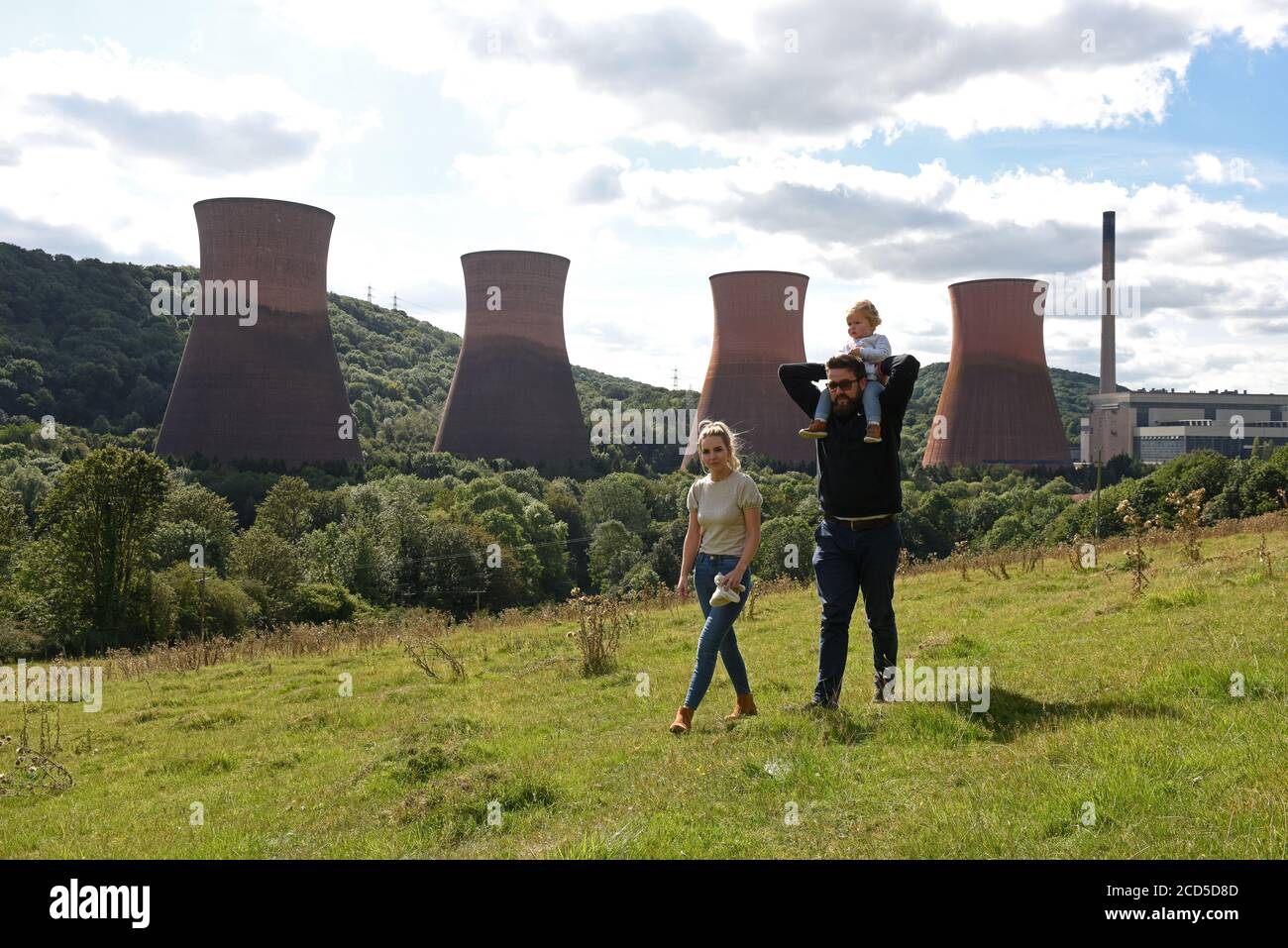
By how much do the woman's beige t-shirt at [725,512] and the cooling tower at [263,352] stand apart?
25350 mm

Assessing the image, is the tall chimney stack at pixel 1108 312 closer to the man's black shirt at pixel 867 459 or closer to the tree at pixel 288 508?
the tree at pixel 288 508

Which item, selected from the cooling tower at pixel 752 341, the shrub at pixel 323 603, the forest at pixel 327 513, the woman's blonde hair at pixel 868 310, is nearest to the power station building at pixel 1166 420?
the forest at pixel 327 513

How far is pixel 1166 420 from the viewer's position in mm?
52469

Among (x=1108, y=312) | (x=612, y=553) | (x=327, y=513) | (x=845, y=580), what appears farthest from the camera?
(x=1108, y=312)

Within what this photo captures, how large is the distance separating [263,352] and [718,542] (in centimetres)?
2692

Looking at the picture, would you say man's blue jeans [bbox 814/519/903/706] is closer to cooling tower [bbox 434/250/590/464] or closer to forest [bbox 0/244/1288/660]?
forest [bbox 0/244/1288/660]

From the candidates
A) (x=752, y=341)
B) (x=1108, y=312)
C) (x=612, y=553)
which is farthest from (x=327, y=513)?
(x=1108, y=312)

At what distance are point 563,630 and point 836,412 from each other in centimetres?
655

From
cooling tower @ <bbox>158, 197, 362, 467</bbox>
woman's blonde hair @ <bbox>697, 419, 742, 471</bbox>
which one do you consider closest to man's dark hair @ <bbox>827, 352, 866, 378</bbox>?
woman's blonde hair @ <bbox>697, 419, 742, 471</bbox>

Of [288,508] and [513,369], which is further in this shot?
[513,369]

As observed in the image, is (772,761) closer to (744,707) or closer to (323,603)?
(744,707)

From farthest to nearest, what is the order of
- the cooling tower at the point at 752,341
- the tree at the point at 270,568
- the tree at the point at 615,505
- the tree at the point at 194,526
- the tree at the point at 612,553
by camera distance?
the tree at the point at 615,505 → the cooling tower at the point at 752,341 → the tree at the point at 612,553 → the tree at the point at 194,526 → the tree at the point at 270,568

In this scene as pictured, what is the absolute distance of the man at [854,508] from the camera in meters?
4.00

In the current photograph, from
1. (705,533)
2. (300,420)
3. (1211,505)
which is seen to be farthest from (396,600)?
(705,533)
